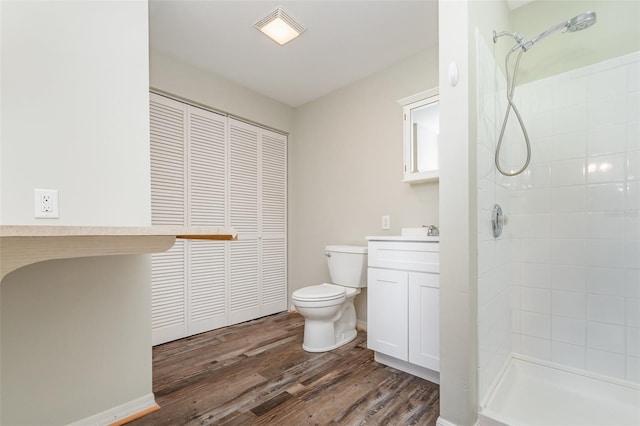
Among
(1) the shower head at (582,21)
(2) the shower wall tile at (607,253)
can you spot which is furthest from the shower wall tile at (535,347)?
(1) the shower head at (582,21)

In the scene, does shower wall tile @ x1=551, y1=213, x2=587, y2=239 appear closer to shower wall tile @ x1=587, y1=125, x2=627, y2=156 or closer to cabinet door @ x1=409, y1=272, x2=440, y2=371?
shower wall tile @ x1=587, y1=125, x2=627, y2=156

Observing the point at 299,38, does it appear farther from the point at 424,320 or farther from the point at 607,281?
the point at 607,281

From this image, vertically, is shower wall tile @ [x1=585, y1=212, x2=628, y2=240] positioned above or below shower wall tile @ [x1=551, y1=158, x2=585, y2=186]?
below

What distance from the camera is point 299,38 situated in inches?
89.0

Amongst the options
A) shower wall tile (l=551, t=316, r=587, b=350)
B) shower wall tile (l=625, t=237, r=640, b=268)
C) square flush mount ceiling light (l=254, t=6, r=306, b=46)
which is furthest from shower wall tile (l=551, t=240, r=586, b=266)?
square flush mount ceiling light (l=254, t=6, r=306, b=46)

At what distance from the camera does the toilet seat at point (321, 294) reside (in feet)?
7.11

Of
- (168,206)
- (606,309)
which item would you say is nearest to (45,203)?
(168,206)

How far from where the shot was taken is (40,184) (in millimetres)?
1227

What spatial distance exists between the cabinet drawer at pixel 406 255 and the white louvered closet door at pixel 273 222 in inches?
57.6

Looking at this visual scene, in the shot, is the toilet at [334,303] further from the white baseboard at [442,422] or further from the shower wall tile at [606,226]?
the shower wall tile at [606,226]

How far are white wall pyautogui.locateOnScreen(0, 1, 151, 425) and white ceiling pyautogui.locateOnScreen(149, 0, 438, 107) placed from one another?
26.2 inches

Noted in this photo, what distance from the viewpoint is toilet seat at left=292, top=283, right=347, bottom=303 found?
217 cm

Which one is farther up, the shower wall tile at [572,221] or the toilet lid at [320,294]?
the shower wall tile at [572,221]

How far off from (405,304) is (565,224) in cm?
107
